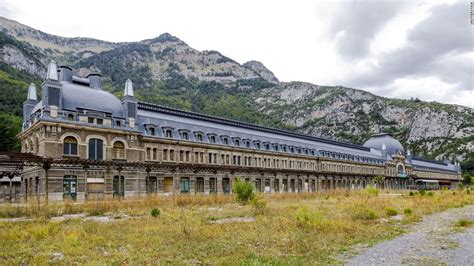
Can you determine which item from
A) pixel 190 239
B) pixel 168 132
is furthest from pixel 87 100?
pixel 190 239

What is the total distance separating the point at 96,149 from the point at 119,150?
10.6 feet

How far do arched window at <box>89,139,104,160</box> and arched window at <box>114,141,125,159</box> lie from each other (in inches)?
77.2

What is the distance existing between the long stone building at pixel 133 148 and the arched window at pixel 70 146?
0.11 m

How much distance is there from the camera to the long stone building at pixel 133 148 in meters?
42.3

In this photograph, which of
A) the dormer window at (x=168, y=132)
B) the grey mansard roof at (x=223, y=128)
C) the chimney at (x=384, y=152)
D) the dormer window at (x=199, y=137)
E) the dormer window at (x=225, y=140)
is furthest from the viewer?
the chimney at (x=384, y=152)

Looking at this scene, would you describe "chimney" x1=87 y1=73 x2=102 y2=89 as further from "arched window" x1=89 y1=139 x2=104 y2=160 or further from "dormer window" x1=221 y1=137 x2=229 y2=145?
"dormer window" x1=221 y1=137 x2=229 y2=145

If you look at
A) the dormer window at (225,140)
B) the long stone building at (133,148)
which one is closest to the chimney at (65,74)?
the long stone building at (133,148)

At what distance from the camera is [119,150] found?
4816 centimetres

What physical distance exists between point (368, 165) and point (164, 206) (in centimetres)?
8702

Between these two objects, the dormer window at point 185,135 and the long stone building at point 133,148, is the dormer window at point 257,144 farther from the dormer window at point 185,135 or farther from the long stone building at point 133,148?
the dormer window at point 185,135

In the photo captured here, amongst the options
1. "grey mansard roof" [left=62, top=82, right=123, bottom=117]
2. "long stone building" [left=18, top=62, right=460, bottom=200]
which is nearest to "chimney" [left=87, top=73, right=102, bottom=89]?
"long stone building" [left=18, top=62, right=460, bottom=200]

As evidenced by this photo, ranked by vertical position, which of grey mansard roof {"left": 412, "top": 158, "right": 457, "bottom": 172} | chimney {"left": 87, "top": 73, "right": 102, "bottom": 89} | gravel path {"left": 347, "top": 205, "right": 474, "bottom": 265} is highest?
chimney {"left": 87, "top": 73, "right": 102, "bottom": 89}

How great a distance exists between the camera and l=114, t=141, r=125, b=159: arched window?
47694 millimetres

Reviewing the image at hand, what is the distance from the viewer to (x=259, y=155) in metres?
71.2
